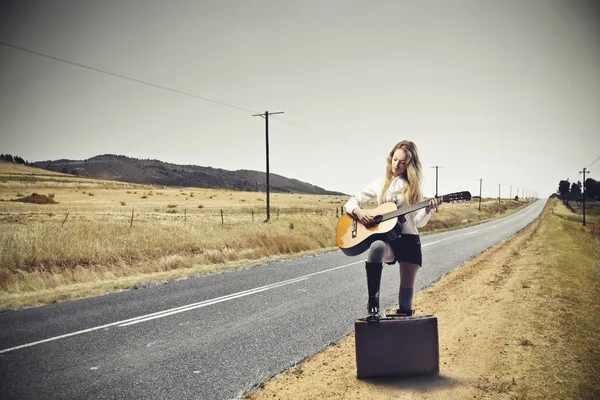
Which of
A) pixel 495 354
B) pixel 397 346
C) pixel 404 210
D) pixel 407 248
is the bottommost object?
pixel 495 354

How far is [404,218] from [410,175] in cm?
49

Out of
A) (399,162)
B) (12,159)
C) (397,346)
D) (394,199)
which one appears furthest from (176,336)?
(12,159)

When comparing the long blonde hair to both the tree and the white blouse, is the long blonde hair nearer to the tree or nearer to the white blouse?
the white blouse

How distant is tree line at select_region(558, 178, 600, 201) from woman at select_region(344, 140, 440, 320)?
154 meters

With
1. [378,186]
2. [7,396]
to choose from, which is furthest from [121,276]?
[378,186]

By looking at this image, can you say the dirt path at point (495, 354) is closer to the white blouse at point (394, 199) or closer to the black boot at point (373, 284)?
the black boot at point (373, 284)

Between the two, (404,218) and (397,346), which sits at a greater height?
(404,218)

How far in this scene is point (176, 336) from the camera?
570 cm

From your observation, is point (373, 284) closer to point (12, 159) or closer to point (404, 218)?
point (404, 218)

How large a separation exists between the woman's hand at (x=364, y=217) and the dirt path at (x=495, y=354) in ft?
5.87

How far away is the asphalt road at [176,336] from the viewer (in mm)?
4121

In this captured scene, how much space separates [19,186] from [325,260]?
7704 cm

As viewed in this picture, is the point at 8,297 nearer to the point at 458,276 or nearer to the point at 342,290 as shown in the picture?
the point at 342,290

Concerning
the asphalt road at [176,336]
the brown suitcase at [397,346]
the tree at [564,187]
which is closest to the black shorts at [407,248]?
the brown suitcase at [397,346]
